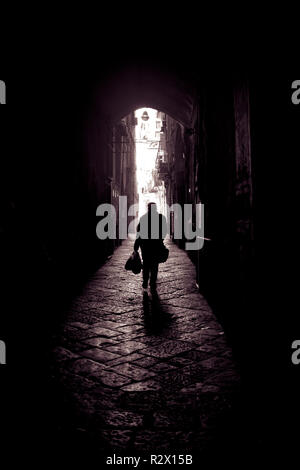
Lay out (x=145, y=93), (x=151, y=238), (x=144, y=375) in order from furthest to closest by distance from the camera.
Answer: (x=145, y=93) → (x=151, y=238) → (x=144, y=375)

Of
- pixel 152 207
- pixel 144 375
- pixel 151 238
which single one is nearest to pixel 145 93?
pixel 152 207

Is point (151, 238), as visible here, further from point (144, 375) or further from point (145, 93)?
point (145, 93)

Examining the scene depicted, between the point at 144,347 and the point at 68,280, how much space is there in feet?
9.69

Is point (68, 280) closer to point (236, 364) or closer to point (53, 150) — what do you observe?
point (53, 150)

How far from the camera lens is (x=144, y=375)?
2.76m

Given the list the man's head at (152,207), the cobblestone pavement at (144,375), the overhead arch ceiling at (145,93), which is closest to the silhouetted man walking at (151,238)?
the man's head at (152,207)

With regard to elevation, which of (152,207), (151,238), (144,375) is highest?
(152,207)

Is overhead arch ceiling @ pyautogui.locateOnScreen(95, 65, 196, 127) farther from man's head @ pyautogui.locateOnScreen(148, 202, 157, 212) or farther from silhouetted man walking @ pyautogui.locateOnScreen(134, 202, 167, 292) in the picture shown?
silhouetted man walking @ pyautogui.locateOnScreen(134, 202, 167, 292)

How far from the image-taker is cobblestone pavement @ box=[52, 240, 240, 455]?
6.58 ft

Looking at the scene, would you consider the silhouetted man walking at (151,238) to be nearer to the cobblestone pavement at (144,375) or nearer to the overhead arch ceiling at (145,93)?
the cobblestone pavement at (144,375)

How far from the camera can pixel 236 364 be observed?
2.93m

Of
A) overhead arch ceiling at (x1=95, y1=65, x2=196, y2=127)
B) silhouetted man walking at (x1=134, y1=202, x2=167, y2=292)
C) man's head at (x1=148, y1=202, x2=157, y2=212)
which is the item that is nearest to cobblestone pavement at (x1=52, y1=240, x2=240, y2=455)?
silhouetted man walking at (x1=134, y1=202, x2=167, y2=292)

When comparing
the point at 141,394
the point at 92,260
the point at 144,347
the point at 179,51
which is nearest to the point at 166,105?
the point at 179,51

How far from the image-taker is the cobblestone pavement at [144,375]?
201cm
